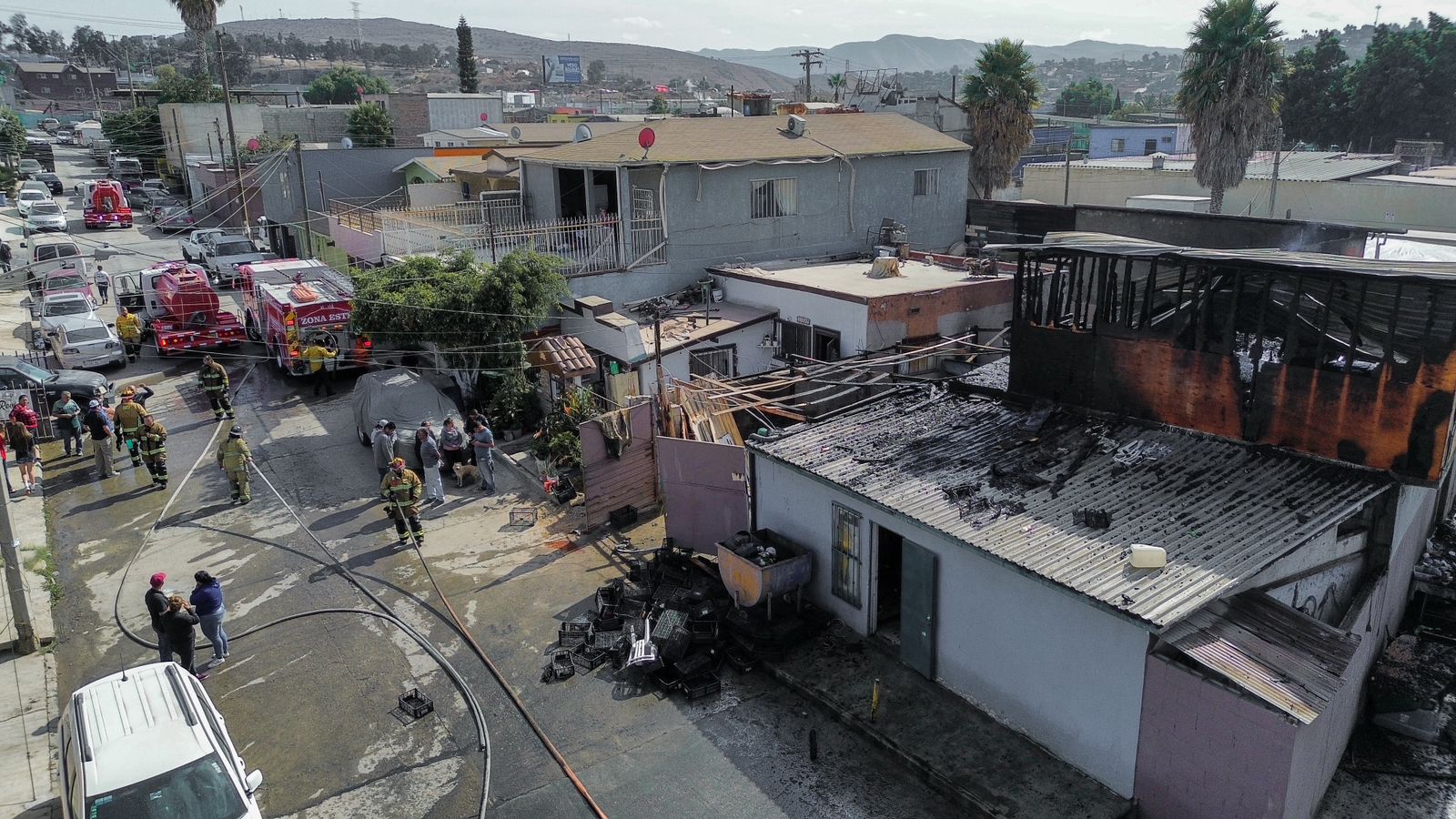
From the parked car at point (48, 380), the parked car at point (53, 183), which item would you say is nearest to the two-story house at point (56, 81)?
the parked car at point (53, 183)

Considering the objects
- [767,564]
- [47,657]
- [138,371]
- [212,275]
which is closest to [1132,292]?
[767,564]

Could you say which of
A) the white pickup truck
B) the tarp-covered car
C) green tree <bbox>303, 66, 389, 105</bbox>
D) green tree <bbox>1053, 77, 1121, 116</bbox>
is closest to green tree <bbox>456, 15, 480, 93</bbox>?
green tree <bbox>303, 66, 389, 105</bbox>

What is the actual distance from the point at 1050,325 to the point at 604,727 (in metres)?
7.96

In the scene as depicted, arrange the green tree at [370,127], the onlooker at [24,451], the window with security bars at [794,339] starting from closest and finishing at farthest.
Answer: the onlooker at [24,451], the window with security bars at [794,339], the green tree at [370,127]

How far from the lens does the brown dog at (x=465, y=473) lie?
18.1 metres

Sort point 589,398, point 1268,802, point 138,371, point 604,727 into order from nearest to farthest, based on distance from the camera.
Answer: point 1268,802 < point 604,727 < point 589,398 < point 138,371

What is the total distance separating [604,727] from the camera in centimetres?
1056

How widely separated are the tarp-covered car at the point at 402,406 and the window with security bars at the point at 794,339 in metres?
7.47

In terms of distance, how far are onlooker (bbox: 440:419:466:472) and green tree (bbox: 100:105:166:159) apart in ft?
225

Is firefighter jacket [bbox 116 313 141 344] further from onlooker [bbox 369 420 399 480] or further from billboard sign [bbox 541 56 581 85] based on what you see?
billboard sign [bbox 541 56 581 85]

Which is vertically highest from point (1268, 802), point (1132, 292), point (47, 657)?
point (1132, 292)

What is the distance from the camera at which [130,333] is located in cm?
2673

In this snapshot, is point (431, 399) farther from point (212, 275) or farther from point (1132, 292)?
point (212, 275)

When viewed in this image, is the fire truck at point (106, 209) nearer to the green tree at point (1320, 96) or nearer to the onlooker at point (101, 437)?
the onlooker at point (101, 437)
